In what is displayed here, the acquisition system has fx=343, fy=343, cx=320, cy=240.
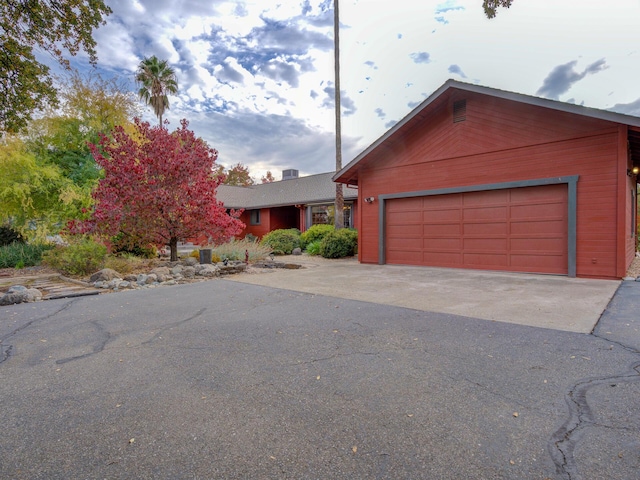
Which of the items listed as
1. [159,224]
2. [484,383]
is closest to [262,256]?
[159,224]

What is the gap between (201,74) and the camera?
1419 centimetres

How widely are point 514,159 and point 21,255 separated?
1503 cm

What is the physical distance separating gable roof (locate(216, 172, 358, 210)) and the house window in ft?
2.28

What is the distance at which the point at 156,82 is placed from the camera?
80.1 feet

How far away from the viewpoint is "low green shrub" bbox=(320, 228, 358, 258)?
13.4m

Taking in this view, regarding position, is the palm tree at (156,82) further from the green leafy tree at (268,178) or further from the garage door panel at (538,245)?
the garage door panel at (538,245)

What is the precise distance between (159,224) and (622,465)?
10.4 meters

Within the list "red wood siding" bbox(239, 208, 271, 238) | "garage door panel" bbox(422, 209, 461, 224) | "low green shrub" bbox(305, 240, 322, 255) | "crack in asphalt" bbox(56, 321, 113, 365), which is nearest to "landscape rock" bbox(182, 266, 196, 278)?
"crack in asphalt" bbox(56, 321, 113, 365)

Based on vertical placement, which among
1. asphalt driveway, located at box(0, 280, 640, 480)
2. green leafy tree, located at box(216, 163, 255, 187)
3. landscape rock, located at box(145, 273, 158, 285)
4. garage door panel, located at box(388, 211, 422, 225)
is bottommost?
asphalt driveway, located at box(0, 280, 640, 480)

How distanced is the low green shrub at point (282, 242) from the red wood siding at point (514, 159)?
512 centimetres

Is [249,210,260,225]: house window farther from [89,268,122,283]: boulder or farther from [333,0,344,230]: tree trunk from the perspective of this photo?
[89,268,122,283]: boulder

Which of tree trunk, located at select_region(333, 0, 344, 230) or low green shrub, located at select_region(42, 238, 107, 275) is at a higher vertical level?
tree trunk, located at select_region(333, 0, 344, 230)

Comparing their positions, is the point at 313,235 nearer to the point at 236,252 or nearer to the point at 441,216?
the point at 236,252

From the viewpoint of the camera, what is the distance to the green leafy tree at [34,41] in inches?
267
